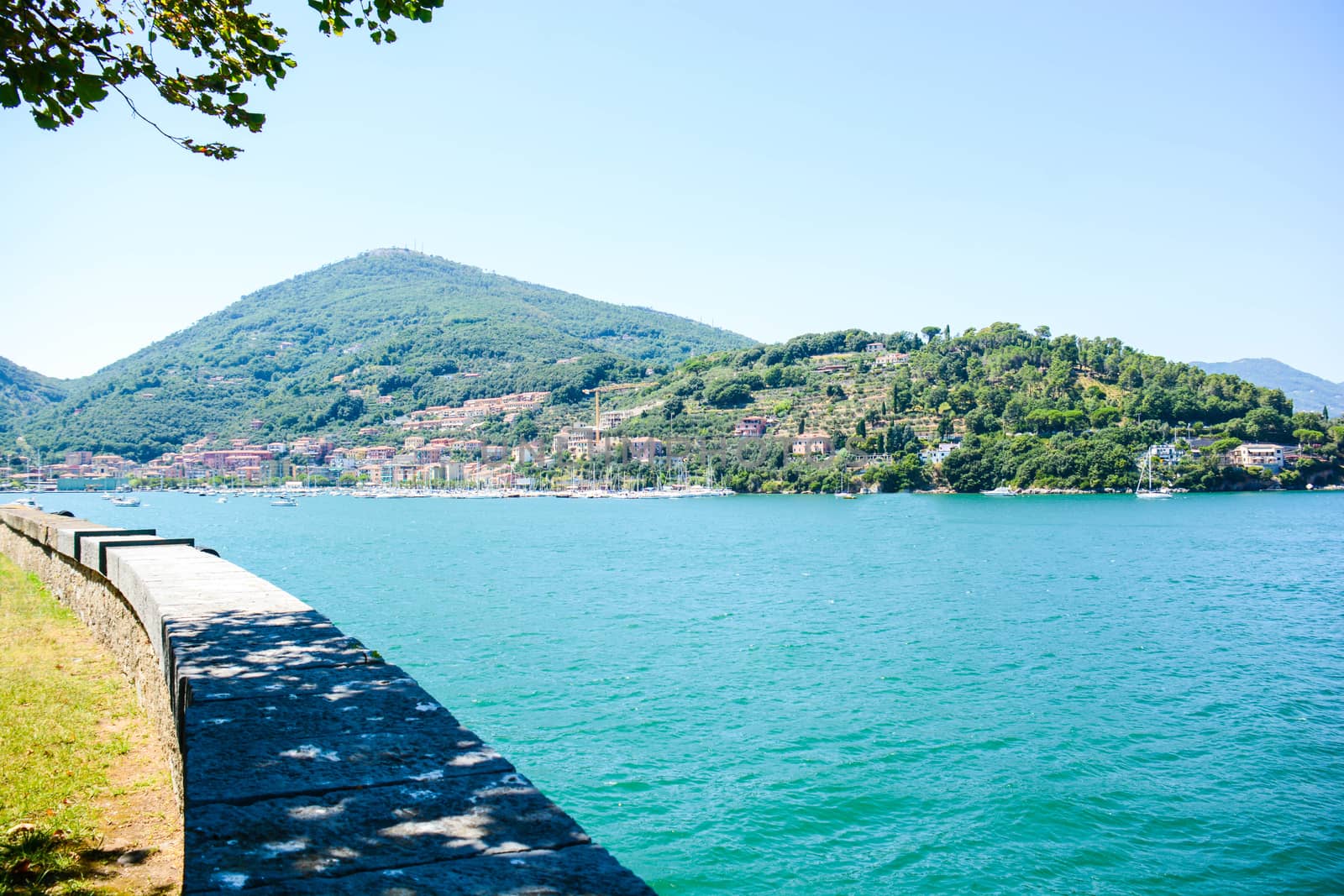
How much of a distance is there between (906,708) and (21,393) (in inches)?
8682

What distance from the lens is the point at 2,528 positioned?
655 inches

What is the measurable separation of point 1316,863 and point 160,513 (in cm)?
9748

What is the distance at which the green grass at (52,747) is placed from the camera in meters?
3.85

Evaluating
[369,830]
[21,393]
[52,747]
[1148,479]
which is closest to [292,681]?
[369,830]

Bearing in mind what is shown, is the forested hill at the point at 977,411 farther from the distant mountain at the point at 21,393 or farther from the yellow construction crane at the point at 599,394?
the distant mountain at the point at 21,393

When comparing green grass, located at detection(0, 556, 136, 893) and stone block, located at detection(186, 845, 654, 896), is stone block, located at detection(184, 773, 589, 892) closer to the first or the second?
stone block, located at detection(186, 845, 654, 896)

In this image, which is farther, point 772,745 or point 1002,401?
point 1002,401

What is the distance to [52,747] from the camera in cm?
555

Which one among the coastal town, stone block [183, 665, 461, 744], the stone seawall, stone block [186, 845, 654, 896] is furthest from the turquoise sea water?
the coastal town

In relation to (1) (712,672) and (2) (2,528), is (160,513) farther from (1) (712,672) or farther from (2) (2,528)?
(1) (712,672)

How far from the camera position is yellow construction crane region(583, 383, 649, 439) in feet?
499

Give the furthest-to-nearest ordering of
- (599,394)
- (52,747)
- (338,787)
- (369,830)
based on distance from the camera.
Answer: (599,394) → (52,747) → (338,787) → (369,830)

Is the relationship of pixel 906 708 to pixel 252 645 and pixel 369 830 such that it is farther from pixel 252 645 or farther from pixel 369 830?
pixel 369 830

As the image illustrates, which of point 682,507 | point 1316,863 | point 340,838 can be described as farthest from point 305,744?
point 682,507
